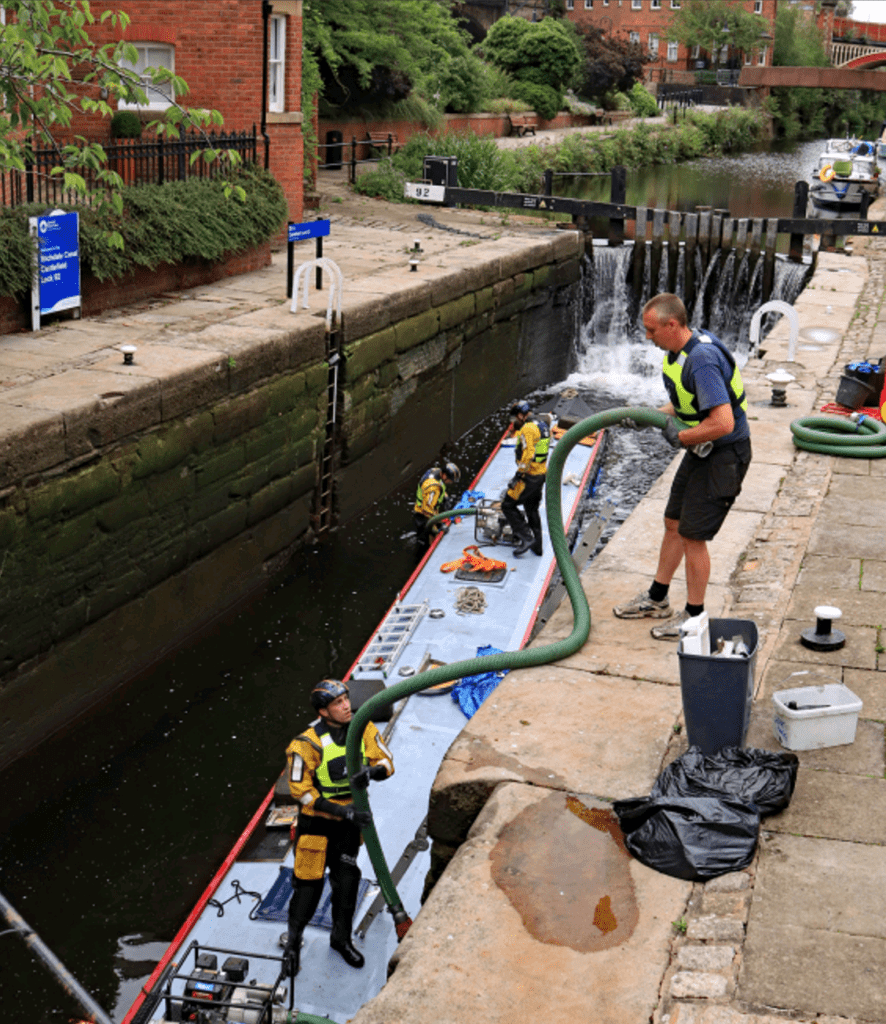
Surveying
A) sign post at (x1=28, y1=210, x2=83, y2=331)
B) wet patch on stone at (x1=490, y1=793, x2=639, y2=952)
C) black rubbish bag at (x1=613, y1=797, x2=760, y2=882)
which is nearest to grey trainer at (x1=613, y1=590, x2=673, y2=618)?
wet patch on stone at (x1=490, y1=793, x2=639, y2=952)

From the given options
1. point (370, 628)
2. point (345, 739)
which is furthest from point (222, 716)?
point (345, 739)

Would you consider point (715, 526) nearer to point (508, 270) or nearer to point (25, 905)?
point (25, 905)

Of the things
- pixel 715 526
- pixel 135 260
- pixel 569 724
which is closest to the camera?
pixel 569 724

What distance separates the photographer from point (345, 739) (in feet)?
19.5

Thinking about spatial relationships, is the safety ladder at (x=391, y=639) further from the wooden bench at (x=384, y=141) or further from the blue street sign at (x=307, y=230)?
the wooden bench at (x=384, y=141)

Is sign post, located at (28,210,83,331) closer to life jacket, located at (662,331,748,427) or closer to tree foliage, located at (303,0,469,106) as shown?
life jacket, located at (662,331,748,427)

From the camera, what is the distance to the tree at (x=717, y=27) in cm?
6975

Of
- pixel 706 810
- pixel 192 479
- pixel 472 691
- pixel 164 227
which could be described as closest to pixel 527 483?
pixel 192 479

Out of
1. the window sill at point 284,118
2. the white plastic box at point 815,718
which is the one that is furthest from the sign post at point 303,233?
the white plastic box at point 815,718

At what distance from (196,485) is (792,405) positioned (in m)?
5.76

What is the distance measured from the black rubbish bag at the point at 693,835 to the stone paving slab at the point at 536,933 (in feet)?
0.22

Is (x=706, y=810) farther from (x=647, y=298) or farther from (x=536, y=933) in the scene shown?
(x=647, y=298)

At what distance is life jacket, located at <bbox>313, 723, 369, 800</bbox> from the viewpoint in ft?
19.3

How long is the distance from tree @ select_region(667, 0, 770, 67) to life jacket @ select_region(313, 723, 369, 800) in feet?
235
